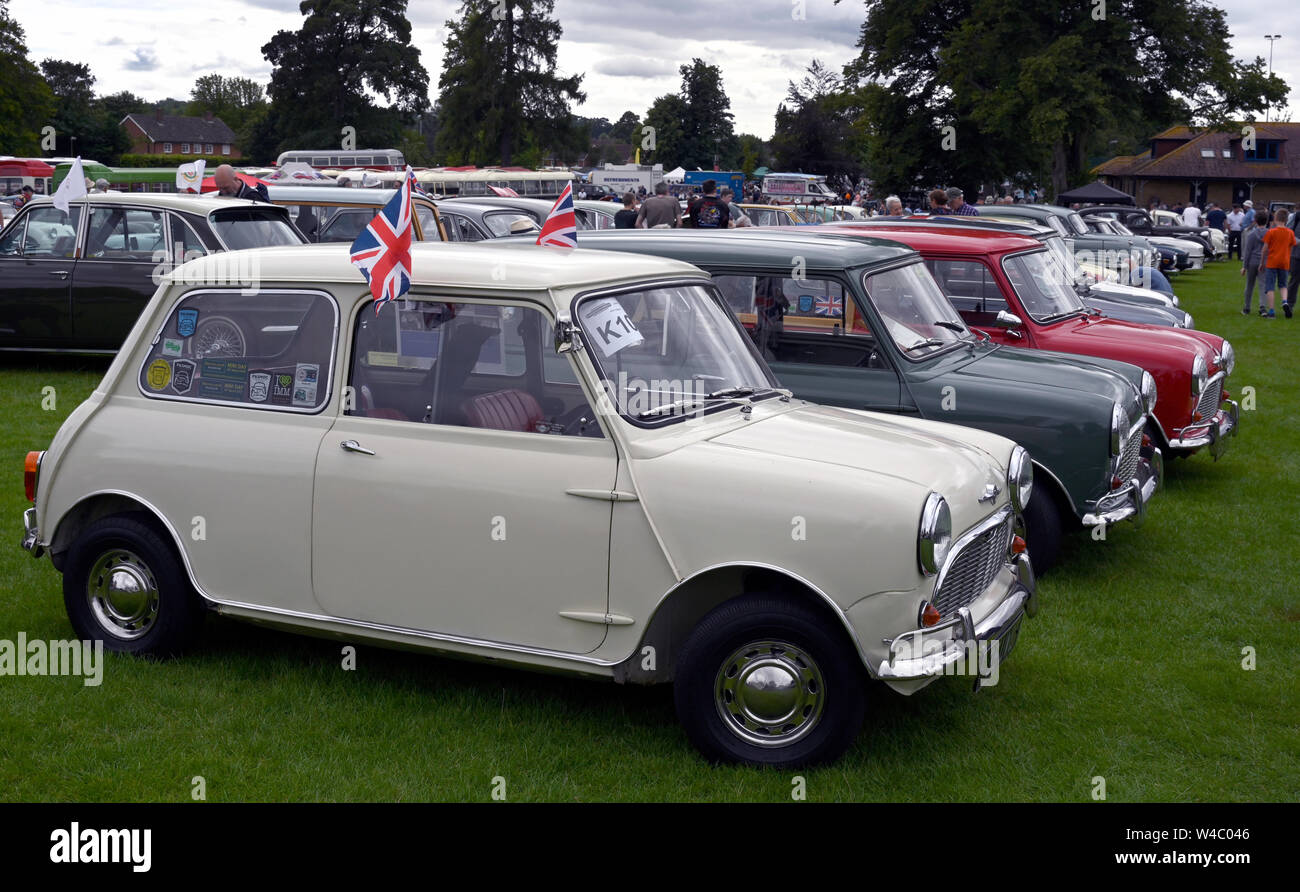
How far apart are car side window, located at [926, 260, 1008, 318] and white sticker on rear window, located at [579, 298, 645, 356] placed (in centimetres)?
465

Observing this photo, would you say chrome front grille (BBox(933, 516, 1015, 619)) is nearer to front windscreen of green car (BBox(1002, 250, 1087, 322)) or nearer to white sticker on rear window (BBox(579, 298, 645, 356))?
white sticker on rear window (BBox(579, 298, 645, 356))

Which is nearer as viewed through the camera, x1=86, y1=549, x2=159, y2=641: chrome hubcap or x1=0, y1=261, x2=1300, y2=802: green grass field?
x1=0, y1=261, x2=1300, y2=802: green grass field

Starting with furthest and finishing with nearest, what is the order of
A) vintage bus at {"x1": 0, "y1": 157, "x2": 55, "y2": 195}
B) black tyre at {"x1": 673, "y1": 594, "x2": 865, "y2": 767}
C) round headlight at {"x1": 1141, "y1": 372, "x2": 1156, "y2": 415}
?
vintage bus at {"x1": 0, "y1": 157, "x2": 55, "y2": 195} → round headlight at {"x1": 1141, "y1": 372, "x2": 1156, "y2": 415} → black tyre at {"x1": 673, "y1": 594, "x2": 865, "y2": 767}

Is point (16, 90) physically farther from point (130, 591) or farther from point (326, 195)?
point (130, 591)

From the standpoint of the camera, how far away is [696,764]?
4.63 meters

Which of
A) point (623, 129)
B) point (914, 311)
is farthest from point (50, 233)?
point (623, 129)

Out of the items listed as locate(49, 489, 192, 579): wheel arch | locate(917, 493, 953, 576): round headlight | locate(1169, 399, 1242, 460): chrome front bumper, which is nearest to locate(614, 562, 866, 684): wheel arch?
locate(917, 493, 953, 576): round headlight

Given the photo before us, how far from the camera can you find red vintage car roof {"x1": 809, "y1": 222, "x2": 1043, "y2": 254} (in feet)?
29.6

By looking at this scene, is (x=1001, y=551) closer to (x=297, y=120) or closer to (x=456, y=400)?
(x=456, y=400)

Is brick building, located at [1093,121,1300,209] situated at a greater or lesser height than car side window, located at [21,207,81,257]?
greater

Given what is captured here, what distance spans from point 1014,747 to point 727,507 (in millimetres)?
1586

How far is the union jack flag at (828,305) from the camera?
721 centimetres

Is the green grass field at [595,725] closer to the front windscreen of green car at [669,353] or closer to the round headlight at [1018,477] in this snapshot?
the round headlight at [1018,477]
